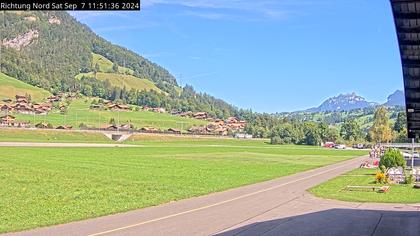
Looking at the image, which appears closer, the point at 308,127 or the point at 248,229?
the point at 248,229

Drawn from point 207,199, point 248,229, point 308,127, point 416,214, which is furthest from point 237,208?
point 308,127

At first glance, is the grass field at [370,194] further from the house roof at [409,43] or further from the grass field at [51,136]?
the grass field at [51,136]

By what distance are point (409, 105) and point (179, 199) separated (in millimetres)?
11661

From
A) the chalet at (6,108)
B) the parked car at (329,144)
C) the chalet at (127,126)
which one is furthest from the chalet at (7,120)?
the parked car at (329,144)

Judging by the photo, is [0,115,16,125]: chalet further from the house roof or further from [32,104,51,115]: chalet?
the house roof

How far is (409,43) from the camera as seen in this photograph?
13711 mm

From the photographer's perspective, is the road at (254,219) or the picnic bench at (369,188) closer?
the road at (254,219)

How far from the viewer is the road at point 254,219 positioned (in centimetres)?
1634

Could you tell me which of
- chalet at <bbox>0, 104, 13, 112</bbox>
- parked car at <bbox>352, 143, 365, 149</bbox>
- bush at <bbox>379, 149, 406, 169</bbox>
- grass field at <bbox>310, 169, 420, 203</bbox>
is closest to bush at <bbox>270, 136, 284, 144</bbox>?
parked car at <bbox>352, 143, 365, 149</bbox>

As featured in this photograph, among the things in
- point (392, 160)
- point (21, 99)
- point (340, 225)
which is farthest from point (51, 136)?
point (340, 225)

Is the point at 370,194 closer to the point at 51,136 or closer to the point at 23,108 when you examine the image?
the point at 51,136

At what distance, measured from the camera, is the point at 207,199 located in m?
25.8

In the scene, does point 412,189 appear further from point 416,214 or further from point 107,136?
point 107,136

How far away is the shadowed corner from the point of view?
16375 mm
